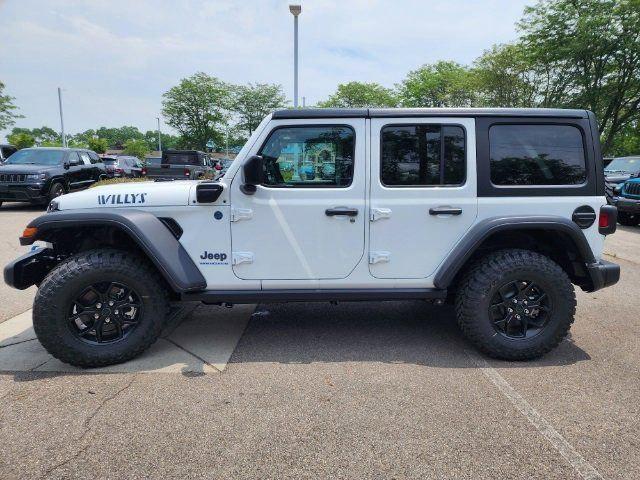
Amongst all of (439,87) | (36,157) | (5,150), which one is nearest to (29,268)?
(36,157)

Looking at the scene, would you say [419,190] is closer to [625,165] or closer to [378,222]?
[378,222]

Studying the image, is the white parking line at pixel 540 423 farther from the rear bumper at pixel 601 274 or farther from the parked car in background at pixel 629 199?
the parked car in background at pixel 629 199

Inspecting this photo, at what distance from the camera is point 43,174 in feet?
37.8

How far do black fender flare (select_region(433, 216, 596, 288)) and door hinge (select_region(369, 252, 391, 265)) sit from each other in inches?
18.1

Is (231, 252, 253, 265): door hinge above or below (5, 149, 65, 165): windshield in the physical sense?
below

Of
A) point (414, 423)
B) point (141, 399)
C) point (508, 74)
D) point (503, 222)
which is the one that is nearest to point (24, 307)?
point (141, 399)

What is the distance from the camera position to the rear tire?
11.2m

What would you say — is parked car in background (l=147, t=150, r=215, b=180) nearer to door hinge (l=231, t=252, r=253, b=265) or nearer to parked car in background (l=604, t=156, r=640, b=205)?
door hinge (l=231, t=252, r=253, b=265)

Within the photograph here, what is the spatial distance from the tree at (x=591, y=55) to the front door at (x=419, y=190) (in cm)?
1855

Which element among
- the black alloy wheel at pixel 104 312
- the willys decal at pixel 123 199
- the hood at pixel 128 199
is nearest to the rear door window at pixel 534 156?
the hood at pixel 128 199

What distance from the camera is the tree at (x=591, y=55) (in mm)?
17406

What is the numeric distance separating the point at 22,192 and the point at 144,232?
34.0 feet

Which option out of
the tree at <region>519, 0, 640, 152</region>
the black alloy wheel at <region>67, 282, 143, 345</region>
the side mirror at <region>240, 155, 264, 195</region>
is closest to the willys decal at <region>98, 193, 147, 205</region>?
the black alloy wheel at <region>67, 282, 143, 345</region>

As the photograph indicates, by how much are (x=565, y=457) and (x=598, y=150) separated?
2.39 metres
